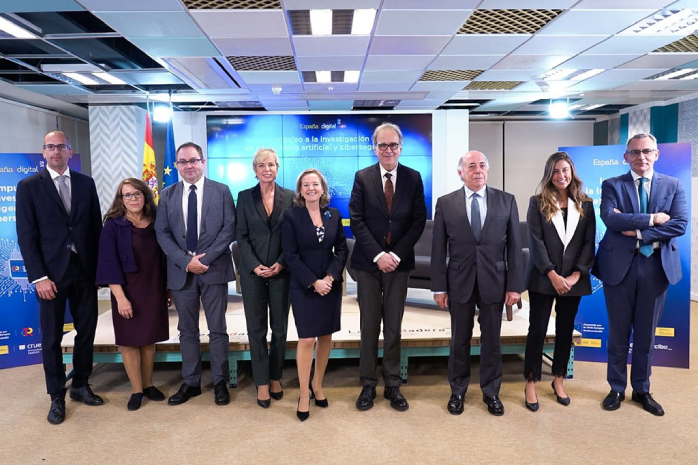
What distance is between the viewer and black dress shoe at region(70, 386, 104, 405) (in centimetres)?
345

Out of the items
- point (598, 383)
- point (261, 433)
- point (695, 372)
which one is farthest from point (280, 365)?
point (695, 372)

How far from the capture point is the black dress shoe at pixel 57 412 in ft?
Result: 10.5

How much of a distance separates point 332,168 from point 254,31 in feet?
14.7

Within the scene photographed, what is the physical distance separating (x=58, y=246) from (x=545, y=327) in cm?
317

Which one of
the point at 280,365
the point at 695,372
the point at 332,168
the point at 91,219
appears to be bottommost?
the point at 695,372

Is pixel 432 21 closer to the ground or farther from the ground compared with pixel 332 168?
farther from the ground

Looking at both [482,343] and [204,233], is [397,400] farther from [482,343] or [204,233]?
[204,233]

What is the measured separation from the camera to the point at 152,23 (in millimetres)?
4074

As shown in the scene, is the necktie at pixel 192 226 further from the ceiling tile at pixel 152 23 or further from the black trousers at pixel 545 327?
the black trousers at pixel 545 327

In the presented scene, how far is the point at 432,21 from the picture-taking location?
4.15m

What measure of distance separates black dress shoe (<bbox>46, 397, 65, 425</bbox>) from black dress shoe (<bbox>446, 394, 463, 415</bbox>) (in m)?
2.47

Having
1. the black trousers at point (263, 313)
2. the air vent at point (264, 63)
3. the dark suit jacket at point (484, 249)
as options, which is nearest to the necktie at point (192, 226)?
the black trousers at point (263, 313)

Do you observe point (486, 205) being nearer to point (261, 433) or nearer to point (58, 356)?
point (261, 433)

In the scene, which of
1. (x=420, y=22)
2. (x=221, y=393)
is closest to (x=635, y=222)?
(x=420, y=22)
